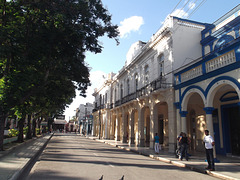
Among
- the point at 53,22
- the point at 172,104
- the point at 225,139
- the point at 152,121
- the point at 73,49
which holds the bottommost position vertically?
the point at 225,139

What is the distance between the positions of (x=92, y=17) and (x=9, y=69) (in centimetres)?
613

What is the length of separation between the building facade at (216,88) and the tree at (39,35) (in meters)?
6.18

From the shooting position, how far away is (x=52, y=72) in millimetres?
14078

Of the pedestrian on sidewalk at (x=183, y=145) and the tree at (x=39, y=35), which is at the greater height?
the tree at (x=39, y=35)

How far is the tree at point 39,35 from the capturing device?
34.2 feet

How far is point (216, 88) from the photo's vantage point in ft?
36.7

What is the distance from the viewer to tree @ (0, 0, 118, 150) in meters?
10.4

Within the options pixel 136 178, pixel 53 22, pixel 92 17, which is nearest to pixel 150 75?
pixel 92 17

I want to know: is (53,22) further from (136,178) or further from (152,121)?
(152,121)

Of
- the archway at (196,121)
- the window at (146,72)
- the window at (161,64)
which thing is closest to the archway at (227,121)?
the archway at (196,121)

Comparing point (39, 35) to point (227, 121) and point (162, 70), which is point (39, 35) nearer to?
point (162, 70)

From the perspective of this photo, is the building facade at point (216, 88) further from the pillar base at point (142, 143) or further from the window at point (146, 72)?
the window at point (146, 72)

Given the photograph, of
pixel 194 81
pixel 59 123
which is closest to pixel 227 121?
pixel 194 81

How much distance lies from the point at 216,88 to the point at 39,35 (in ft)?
33.9
